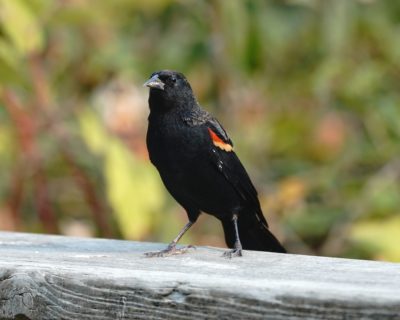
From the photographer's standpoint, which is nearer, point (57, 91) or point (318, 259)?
point (318, 259)

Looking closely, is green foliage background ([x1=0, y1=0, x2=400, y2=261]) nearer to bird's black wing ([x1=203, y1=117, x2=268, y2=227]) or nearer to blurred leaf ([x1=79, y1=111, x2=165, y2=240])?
blurred leaf ([x1=79, y1=111, x2=165, y2=240])

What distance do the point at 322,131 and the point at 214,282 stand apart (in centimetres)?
383

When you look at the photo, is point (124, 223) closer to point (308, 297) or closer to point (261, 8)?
point (261, 8)

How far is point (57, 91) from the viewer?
576 centimetres

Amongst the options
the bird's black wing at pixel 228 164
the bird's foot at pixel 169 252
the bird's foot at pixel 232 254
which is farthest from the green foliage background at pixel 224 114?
the bird's foot at pixel 232 254

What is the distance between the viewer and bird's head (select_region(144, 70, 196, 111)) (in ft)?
12.8

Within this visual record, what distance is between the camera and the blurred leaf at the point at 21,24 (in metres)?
4.48

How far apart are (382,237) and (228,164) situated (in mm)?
1355

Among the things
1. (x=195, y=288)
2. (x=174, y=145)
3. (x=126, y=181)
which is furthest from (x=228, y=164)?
(x=195, y=288)

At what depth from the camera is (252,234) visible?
4027 millimetres

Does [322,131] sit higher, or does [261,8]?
[261,8]

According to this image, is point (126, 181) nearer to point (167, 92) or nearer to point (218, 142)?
point (167, 92)

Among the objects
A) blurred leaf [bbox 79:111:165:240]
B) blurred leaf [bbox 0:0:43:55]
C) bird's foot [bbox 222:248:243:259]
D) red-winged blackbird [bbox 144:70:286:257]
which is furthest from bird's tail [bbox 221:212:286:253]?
blurred leaf [bbox 0:0:43:55]

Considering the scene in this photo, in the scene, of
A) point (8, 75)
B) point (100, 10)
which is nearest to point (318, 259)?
point (8, 75)
